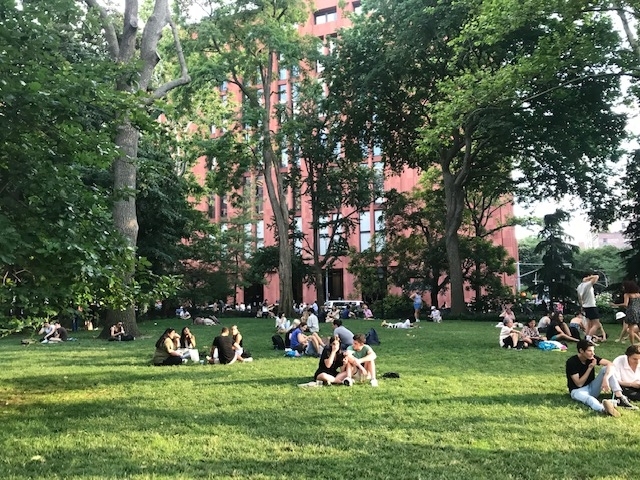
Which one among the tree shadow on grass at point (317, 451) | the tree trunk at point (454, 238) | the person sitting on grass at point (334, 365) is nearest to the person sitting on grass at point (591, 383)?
the tree shadow on grass at point (317, 451)

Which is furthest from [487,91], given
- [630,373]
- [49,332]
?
[49,332]

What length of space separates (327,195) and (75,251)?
34.6m

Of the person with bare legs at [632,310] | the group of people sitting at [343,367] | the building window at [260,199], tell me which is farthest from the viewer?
the building window at [260,199]

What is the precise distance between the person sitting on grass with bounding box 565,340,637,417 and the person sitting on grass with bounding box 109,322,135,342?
1618cm

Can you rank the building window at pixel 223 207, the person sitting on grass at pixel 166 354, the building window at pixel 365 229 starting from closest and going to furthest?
the person sitting on grass at pixel 166 354, the building window at pixel 365 229, the building window at pixel 223 207

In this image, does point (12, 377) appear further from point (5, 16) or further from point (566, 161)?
point (566, 161)

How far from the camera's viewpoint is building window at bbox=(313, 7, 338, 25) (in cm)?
6431

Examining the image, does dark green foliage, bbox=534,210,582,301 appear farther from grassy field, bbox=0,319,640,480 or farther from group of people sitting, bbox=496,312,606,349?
grassy field, bbox=0,319,640,480

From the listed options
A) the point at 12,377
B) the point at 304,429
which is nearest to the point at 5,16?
the point at 304,429

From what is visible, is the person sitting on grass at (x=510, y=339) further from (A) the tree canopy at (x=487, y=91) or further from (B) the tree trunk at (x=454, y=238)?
(B) the tree trunk at (x=454, y=238)

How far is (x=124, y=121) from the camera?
8164mm

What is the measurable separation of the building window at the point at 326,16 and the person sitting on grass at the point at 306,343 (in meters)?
56.1

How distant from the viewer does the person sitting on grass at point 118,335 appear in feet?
66.3

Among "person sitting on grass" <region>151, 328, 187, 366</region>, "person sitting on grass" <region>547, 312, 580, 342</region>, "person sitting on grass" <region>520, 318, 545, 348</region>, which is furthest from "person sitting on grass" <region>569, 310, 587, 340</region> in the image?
"person sitting on grass" <region>151, 328, 187, 366</region>
